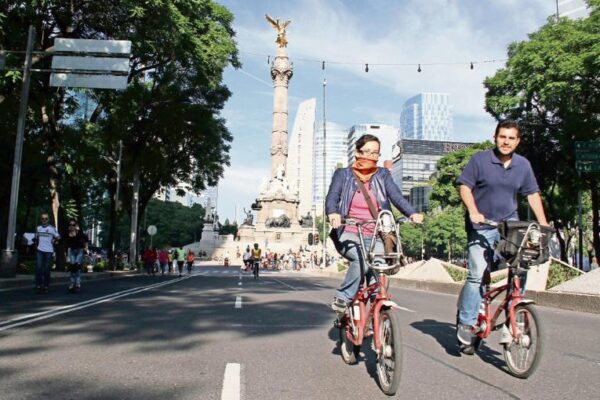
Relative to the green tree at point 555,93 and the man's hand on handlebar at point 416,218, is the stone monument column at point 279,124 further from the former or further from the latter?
the man's hand on handlebar at point 416,218

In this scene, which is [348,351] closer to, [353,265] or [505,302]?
[353,265]

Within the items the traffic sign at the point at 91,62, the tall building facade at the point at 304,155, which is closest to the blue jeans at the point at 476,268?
the traffic sign at the point at 91,62

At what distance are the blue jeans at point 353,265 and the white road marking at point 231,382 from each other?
1.03m

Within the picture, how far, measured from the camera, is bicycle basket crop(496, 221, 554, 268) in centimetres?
437

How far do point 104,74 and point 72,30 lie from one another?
299 cm

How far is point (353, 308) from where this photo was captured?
4441mm

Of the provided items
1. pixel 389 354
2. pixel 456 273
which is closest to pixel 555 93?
pixel 456 273

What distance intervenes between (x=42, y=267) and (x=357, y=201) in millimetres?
9740

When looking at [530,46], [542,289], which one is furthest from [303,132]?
[542,289]

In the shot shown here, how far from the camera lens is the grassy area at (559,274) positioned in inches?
514

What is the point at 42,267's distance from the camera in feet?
40.1

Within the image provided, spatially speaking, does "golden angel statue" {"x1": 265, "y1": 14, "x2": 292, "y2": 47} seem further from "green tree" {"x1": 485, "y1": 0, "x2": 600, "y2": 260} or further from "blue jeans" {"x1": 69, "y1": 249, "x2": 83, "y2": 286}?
"blue jeans" {"x1": 69, "y1": 249, "x2": 83, "y2": 286}

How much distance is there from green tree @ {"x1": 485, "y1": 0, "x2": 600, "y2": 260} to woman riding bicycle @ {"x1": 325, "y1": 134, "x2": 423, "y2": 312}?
18077mm

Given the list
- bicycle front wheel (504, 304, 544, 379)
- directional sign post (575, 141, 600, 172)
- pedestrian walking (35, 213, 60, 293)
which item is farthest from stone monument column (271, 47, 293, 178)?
bicycle front wheel (504, 304, 544, 379)
